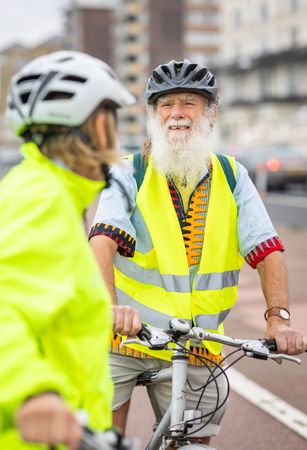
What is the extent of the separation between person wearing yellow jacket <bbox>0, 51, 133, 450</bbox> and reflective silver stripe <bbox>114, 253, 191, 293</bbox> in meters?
1.27

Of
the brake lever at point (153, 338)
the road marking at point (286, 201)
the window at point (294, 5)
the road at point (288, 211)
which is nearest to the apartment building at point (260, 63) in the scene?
the window at point (294, 5)

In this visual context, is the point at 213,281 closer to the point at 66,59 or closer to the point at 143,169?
the point at 143,169

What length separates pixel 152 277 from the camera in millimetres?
3533

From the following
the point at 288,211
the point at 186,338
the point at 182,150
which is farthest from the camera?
the point at 288,211

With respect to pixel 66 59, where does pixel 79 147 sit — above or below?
below

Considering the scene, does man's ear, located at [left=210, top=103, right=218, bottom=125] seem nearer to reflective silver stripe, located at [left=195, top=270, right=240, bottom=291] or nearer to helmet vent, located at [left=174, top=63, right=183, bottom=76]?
helmet vent, located at [left=174, top=63, right=183, bottom=76]

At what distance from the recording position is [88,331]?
209 centimetres

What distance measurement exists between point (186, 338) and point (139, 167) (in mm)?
766

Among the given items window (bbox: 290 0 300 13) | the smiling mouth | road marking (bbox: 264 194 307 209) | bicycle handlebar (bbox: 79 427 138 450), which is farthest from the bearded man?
window (bbox: 290 0 300 13)

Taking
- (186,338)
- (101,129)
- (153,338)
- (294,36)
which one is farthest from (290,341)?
(294,36)

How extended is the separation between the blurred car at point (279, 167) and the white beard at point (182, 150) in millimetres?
24793

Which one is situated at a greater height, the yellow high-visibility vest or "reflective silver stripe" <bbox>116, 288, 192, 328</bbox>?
the yellow high-visibility vest

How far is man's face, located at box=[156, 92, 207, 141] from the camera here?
363cm

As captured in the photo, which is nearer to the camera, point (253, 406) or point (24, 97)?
point (24, 97)
